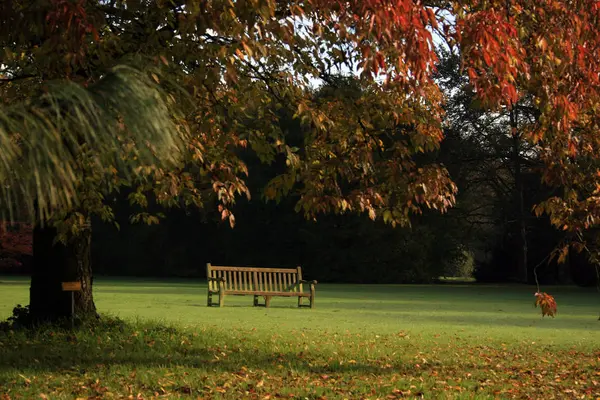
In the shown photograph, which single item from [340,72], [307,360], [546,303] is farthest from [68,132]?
[340,72]

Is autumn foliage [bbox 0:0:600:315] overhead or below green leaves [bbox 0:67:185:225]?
overhead

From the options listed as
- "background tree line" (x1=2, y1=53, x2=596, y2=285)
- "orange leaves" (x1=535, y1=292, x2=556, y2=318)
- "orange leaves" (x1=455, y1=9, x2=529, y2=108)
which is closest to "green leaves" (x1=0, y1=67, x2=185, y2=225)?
"orange leaves" (x1=455, y1=9, x2=529, y2=108)

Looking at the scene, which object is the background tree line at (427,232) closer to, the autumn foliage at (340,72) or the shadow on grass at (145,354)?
the shadow on grass at (145,354)

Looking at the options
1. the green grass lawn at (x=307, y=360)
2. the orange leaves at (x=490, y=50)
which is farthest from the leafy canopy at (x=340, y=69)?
the green grass lawn at (x=307, y=360)

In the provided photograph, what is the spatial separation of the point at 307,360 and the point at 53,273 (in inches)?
157

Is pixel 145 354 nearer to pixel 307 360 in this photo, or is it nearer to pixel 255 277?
pixel 307 360

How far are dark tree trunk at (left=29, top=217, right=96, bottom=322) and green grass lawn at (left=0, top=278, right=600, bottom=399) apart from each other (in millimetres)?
548

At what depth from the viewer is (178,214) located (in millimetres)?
47688

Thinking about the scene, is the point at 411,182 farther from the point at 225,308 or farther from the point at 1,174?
the point at 225,308

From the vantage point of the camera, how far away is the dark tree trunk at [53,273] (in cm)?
1162

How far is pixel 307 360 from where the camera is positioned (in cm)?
981

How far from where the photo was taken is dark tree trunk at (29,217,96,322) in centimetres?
1162

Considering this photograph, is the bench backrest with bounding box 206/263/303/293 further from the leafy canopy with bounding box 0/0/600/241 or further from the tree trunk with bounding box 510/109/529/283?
the tree trunk with bounding box 510/109/529/283

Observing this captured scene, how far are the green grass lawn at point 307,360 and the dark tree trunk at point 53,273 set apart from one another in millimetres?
548
